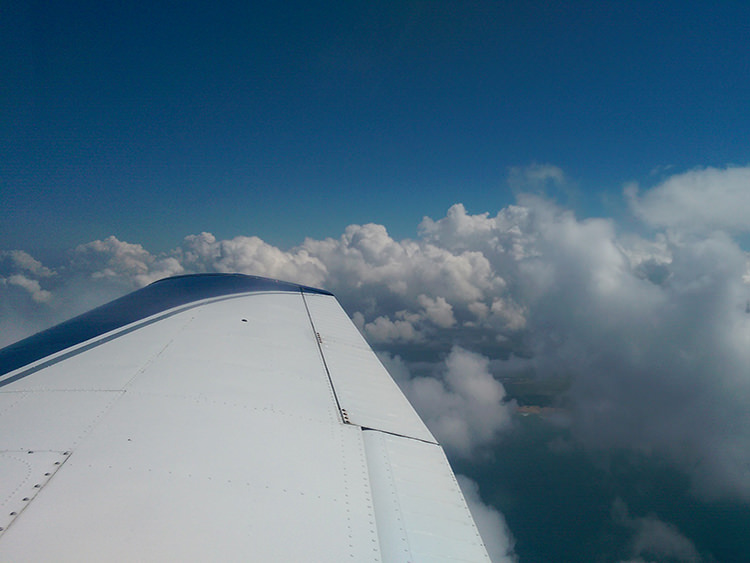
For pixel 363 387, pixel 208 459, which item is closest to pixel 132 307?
pixel 363 387

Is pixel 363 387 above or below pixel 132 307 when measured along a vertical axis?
below

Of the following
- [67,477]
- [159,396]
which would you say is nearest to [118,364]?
[159,396]

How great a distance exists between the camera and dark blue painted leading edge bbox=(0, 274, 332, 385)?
5503mm

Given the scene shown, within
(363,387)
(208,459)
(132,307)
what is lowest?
(208,459)

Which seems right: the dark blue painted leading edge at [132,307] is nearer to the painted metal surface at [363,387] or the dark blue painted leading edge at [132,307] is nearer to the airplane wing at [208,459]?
the airplane wing at [208,459]

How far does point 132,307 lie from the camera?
8422 mm

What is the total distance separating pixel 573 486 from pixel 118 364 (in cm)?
25319

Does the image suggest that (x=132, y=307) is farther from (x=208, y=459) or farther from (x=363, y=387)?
(x=208, y=459)

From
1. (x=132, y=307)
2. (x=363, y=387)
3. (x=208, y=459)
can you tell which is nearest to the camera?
(x=208, y=459)

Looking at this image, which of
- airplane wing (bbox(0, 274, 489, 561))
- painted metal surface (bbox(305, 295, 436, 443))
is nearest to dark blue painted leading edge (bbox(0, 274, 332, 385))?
airplane wing (bbox(0, 274, 489, 561))

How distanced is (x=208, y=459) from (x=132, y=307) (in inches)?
265

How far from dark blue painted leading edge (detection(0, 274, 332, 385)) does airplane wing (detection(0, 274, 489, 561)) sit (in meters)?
0.06

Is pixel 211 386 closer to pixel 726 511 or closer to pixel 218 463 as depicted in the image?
pixel 218 463

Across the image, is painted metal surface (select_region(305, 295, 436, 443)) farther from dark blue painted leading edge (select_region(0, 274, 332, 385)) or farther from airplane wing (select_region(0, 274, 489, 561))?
dark blue painted leading edge (select_region(0, 274, 332, 385))
